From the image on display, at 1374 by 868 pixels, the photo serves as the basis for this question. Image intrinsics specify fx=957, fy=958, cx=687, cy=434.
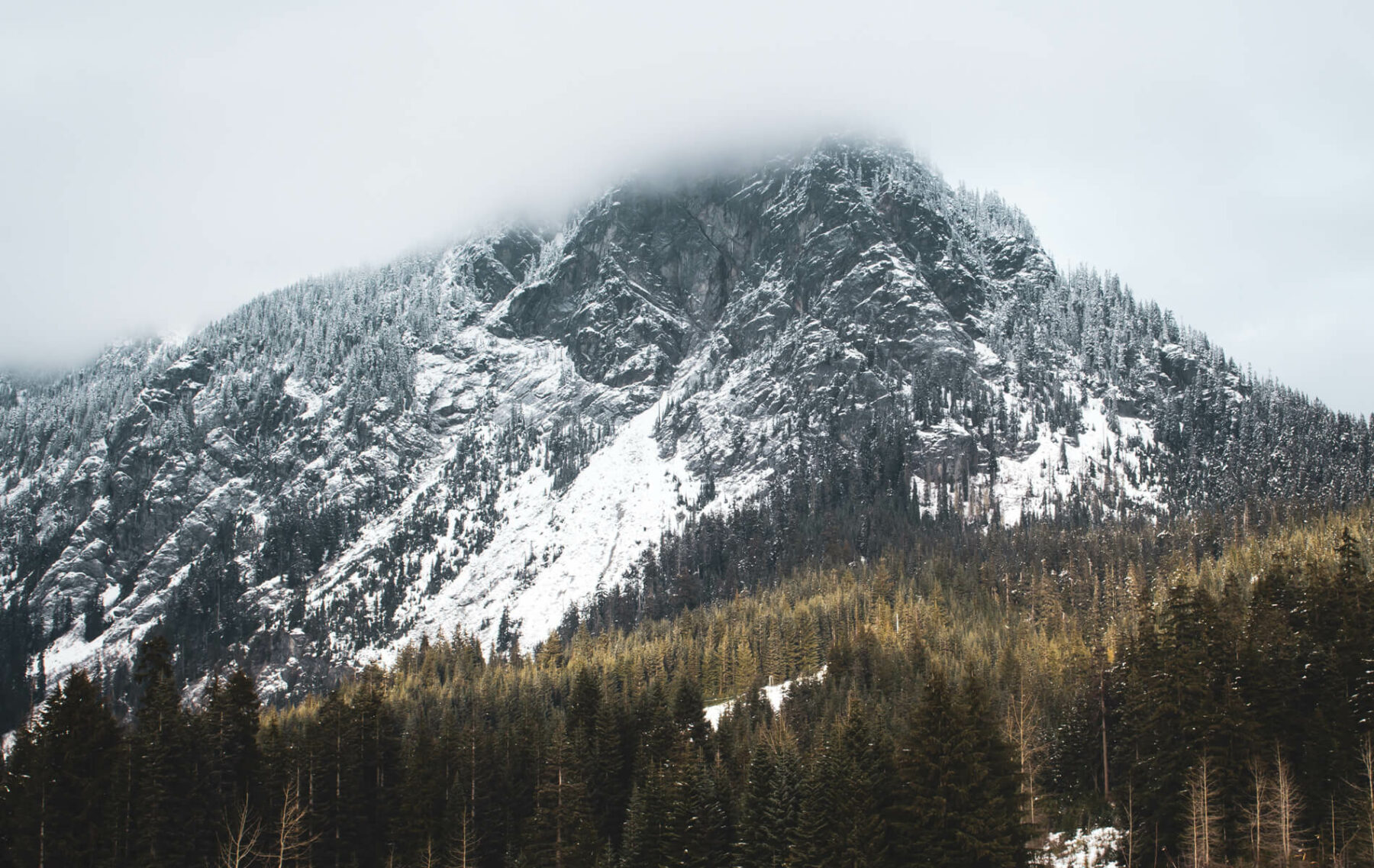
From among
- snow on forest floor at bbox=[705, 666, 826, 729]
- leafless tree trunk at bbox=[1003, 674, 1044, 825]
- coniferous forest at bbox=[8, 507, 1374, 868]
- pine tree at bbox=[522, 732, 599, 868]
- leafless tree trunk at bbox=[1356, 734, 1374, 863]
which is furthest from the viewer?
snow on forest floor at bbox=[705, 666, 826, 729]

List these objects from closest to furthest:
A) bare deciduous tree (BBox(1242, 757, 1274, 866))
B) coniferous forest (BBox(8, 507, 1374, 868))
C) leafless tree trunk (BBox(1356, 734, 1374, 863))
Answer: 1. leafless tree trunk (BBox(1356, 734, 1374, 863))
2. bare deciduous tree (BBox(1242, 757, 1274, 866))
3. coniferous forest (BBox(8, 507, 1374, 868))

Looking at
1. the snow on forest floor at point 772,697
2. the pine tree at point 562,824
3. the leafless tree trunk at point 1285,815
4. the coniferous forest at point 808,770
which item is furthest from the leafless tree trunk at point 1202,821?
the snow on forest floor at point 772,697

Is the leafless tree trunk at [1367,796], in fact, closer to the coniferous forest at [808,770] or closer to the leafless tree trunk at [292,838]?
the coniferous forest at [808,770]

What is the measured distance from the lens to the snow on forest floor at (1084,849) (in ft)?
176

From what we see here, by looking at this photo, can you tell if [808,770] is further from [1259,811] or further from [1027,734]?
[1259,811]

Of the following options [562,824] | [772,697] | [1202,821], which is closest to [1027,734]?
[1202,821]

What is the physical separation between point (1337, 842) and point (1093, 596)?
8464cm

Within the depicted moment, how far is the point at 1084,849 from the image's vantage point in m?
55.8

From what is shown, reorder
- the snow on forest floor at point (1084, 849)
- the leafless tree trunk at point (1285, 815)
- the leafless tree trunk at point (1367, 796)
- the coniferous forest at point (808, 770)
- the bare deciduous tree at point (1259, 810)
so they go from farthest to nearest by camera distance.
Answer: the snow on forest floor at point (1084, 849), the coniferous forest at point (808, 770), the bare deciduous tree at point (1259, 810), the leafless tree trunk at point (1285, 815), the leafless tree trunk at point (1367, 796)

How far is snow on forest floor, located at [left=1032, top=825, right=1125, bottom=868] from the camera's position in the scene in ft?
176

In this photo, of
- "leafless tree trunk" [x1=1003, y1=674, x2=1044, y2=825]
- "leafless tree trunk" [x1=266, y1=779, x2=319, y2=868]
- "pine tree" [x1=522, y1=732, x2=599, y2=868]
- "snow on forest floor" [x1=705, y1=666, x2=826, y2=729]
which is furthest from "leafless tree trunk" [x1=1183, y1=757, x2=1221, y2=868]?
"snow on forest floor" [x1=705, y1=666, x2=826, y2=729]

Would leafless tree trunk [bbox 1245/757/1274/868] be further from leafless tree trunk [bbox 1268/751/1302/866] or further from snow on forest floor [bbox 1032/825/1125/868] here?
snow on forest floor [bbox 1032/825/1125/868]

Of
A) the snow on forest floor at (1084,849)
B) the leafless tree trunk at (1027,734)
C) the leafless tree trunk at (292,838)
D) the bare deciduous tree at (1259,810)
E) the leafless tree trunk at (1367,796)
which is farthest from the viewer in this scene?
the leafless tree trunk at (1027,734)

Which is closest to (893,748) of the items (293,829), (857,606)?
(293,829)
